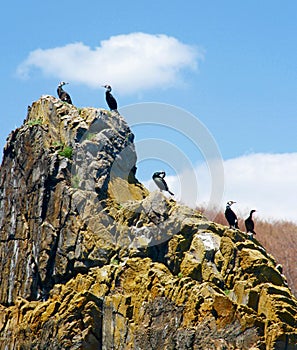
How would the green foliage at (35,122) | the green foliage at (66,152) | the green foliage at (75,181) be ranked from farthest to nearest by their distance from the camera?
the green foliage at (35,122) → the green foliage at (66,152) → the green foliage at (75,181)

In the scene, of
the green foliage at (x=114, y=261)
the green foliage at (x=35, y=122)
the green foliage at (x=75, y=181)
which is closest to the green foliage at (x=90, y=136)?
the green foliage at (x=75, y=181)

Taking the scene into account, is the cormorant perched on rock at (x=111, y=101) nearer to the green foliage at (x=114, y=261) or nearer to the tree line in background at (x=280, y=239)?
the green foliage at (x=114, y=261)

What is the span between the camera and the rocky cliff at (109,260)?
35.0 meters

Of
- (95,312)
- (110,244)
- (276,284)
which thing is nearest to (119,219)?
(110,244)

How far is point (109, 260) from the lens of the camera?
3828 cm

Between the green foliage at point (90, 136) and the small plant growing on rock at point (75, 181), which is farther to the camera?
the green foliage at point (90, 136)

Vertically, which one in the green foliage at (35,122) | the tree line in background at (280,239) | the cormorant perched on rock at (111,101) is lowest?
the green foliage at (35,122)

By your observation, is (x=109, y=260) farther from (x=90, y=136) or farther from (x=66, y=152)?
(x=90, y=136)

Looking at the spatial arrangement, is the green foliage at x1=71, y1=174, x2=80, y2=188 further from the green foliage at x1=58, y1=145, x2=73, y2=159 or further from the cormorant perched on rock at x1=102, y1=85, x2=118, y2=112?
the cormorant perched on rock at x1=102, y1=85, x2=118, y2=112

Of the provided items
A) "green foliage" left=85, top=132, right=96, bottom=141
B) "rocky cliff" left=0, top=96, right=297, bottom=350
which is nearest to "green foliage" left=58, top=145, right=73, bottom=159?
"rocky cliff" left=0, top=96, right=297, bottom=350

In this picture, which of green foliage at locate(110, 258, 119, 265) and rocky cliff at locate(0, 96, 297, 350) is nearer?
rocky cliff at locate(0, 96, 297, 350)

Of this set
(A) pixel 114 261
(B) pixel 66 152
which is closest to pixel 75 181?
(B) pixel 66 152

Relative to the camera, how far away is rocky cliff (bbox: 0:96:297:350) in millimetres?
35031

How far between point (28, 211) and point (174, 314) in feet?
29.6
